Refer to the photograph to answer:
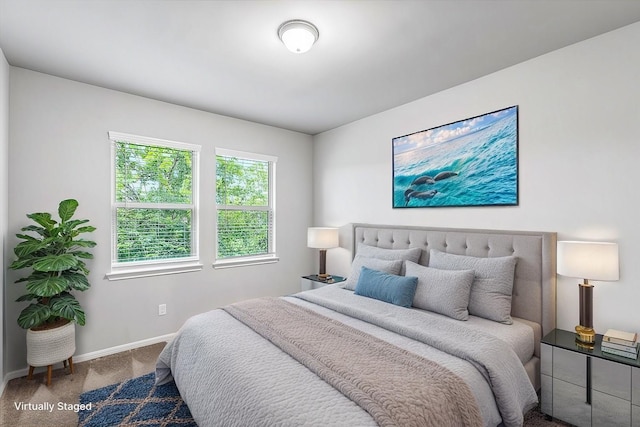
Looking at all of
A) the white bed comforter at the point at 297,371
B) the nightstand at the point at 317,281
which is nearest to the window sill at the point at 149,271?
the white bed comforter at the point at 297,371

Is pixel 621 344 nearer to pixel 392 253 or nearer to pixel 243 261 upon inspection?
pixel 392 253

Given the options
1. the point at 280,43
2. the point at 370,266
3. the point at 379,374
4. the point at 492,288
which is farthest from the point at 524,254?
the point at 280,43

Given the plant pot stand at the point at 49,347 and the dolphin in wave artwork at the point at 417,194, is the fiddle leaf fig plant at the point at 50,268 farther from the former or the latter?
the dolphin in wave artwork at the point at 417,194

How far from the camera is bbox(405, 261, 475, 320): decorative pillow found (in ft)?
7.75

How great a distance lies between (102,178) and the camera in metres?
3.06

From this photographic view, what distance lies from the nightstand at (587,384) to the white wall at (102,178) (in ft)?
10.3

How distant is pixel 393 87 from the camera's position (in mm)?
3033

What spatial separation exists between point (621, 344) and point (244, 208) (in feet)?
12.0

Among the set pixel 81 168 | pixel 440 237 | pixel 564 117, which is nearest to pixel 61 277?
pixel 81 168

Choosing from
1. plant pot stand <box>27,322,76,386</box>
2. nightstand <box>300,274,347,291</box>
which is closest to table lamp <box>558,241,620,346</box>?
nightstand <box>300,274,347,291</box>

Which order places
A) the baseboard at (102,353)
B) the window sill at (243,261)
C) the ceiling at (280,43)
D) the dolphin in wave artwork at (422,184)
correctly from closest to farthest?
the ceiling at (280,43), the baseboard at (102,353), the dolphin in wave artwork at (422,184), the window sill at (243,261)

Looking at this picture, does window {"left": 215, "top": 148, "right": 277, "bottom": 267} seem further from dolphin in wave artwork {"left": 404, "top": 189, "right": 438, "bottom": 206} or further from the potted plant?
dolphin in wave artwork {"left": 404, "top": 189, "right": 438, "bottom": 206}

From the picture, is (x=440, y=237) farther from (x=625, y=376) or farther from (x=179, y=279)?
(x=179, y=279)

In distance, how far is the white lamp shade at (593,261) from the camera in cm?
198
